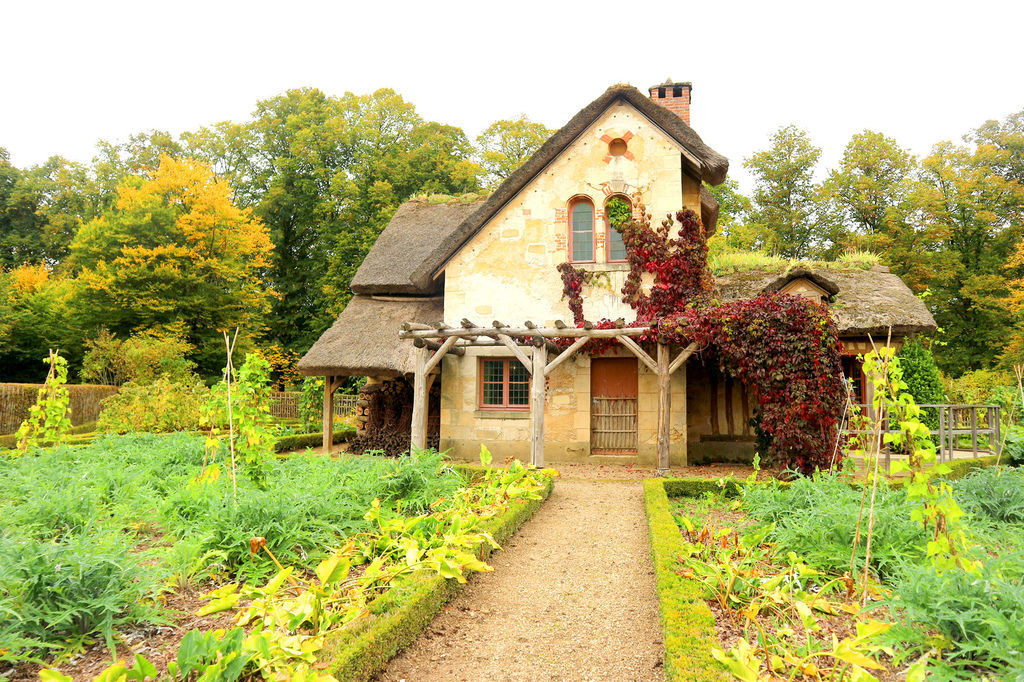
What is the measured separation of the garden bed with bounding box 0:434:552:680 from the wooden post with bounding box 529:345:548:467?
2.33m

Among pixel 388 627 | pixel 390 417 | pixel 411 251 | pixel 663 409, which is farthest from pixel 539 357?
pixel 388 627

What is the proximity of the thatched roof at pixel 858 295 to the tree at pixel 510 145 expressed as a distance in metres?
15.0

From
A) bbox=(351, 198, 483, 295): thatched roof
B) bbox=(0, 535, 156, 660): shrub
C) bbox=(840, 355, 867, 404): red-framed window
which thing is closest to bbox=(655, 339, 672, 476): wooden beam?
→ bbox=(351, 198, 483, 295): thatched roof

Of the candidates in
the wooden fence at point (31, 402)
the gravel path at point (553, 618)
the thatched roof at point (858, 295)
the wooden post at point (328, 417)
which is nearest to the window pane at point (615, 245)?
the thatched roof at point (858, 295)

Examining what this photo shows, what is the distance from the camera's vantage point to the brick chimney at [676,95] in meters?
15.7

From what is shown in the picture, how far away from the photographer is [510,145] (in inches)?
1118

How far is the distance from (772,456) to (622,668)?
815 centimetres

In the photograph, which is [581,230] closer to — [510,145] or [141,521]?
[141,521]

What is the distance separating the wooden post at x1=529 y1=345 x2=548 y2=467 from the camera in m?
10.9

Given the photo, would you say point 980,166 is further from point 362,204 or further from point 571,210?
point 362,204

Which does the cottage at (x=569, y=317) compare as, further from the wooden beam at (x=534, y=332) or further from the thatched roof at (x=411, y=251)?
the wooden beam at (x=534, y=332)

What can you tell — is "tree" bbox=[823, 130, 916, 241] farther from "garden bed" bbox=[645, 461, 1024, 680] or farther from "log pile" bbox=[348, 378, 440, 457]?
"garden bed" bbox=[645, 461, 1024, 680]

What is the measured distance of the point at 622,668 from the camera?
376cm

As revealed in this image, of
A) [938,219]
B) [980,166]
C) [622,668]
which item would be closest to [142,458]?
[622,668]
